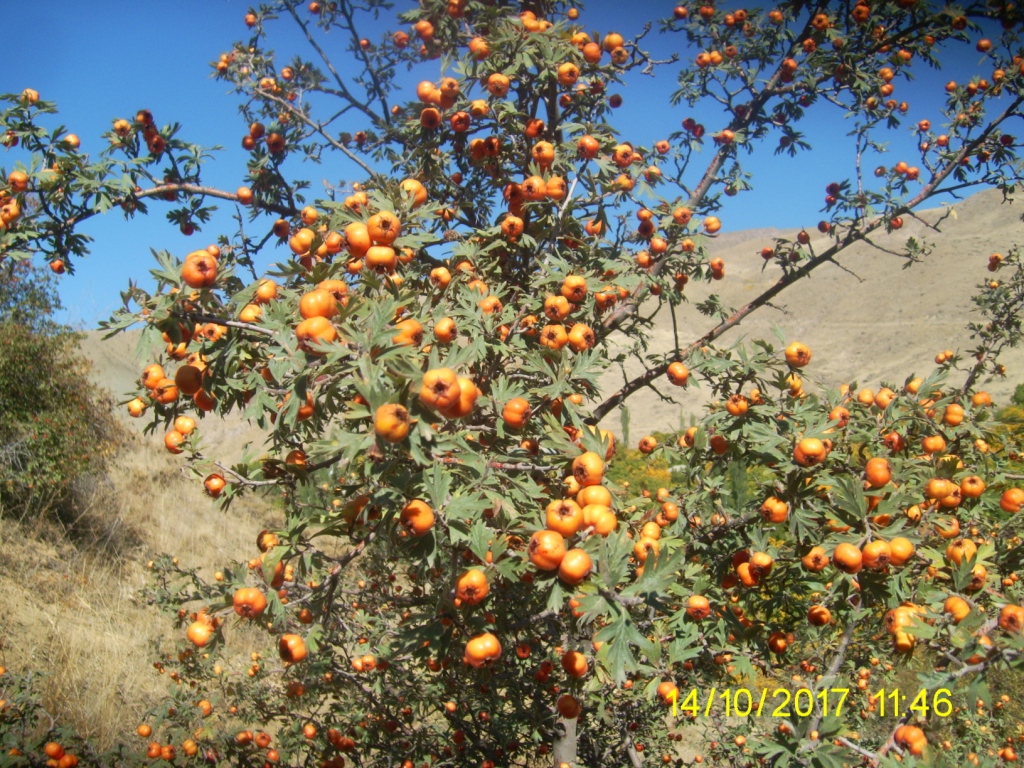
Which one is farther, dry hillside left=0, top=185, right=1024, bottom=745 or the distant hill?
the distant hill

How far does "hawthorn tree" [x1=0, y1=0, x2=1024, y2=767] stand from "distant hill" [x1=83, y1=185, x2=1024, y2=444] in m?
15.4

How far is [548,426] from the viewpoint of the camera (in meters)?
2.53

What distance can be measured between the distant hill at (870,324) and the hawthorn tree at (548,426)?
15379mm

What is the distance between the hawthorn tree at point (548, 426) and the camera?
5.82 ft

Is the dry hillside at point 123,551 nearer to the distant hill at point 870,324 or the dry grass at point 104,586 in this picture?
the dry grass at point 104,586

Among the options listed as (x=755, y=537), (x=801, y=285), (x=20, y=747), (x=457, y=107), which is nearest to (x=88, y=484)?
(x=20, y=747)

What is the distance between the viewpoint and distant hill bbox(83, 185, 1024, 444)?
2442 centimetres

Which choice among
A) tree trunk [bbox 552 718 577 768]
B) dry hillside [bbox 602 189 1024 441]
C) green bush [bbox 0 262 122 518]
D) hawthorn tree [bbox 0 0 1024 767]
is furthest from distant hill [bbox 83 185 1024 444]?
tree trunk [bbox 552 718 577 768]

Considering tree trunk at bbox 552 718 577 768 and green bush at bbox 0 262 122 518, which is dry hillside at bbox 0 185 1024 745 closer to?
green bush at bbox 0 262 122 518

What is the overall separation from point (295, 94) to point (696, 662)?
199 inches

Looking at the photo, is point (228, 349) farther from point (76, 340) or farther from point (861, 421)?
point (76, 340)

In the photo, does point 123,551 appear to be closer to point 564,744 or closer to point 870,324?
point 564,744
